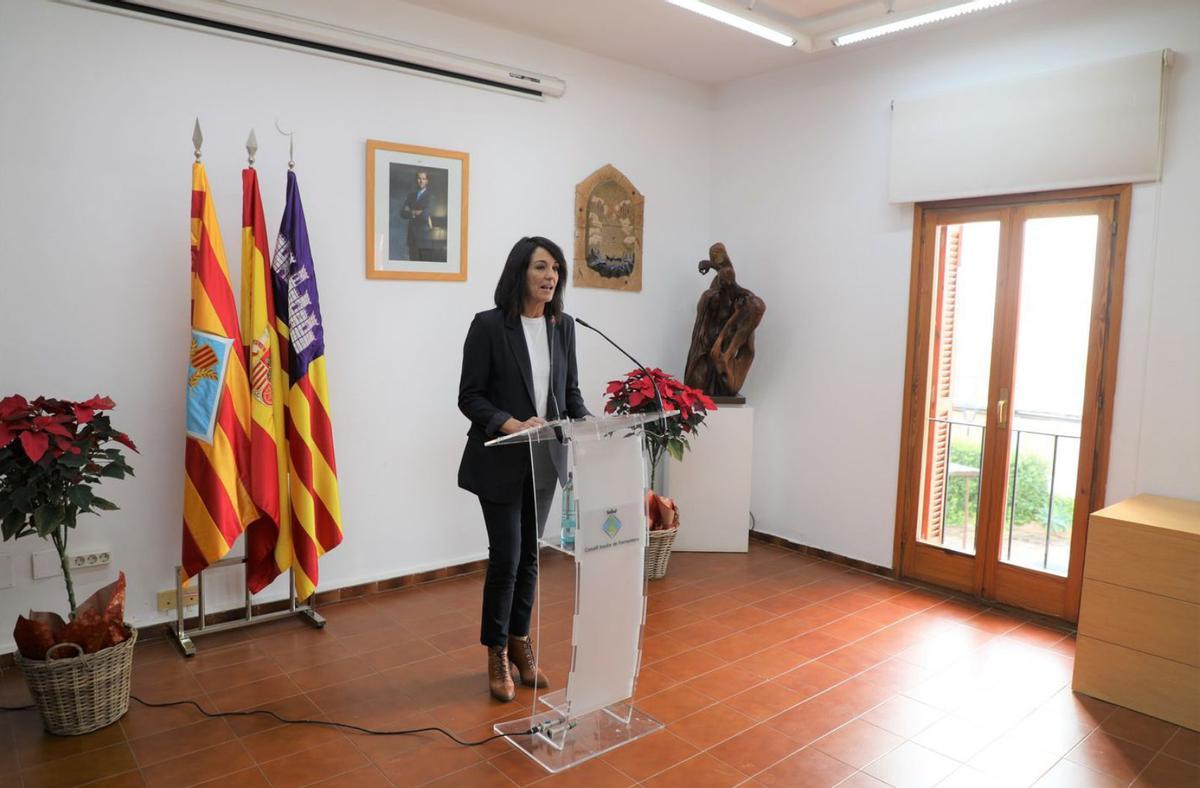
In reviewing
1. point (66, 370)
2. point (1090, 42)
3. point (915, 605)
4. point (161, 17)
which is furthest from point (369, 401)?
point (1090, 42)

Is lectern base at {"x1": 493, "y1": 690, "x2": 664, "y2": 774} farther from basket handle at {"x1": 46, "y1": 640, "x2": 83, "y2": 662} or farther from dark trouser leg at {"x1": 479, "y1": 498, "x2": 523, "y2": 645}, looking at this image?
basket handle at {"x1": 46, "y1": 640, "x2": 83, "y2": 662}

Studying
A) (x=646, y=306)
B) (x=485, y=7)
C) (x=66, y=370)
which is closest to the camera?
(x=66, y=370)

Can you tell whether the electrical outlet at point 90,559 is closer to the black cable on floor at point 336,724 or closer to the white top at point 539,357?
the black cable on floor at point 336,724

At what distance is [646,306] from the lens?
5141mm

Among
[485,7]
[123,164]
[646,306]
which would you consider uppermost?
[485,7]

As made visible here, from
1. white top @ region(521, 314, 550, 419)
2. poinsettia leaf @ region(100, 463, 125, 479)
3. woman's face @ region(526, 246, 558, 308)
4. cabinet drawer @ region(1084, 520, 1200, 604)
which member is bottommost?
cabinet drawer @ region(1084, 520, 1200, 604)

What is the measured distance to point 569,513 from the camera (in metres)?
2.40

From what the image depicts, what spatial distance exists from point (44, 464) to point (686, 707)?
90.8 inches

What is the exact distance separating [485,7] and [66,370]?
8.24ft

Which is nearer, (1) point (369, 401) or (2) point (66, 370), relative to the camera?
(2) point (66, 370)

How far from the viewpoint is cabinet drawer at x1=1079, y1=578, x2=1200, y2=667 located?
2.89 metres

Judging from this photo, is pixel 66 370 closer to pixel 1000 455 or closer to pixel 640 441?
pixel 640 441

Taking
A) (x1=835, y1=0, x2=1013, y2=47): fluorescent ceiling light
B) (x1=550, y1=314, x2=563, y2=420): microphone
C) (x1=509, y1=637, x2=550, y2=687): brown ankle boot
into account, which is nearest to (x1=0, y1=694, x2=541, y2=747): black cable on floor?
(x1=509, y1=637, x2=550, y2=687): brown ankle boot

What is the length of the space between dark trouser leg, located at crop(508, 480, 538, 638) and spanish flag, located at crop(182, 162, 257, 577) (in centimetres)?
120
